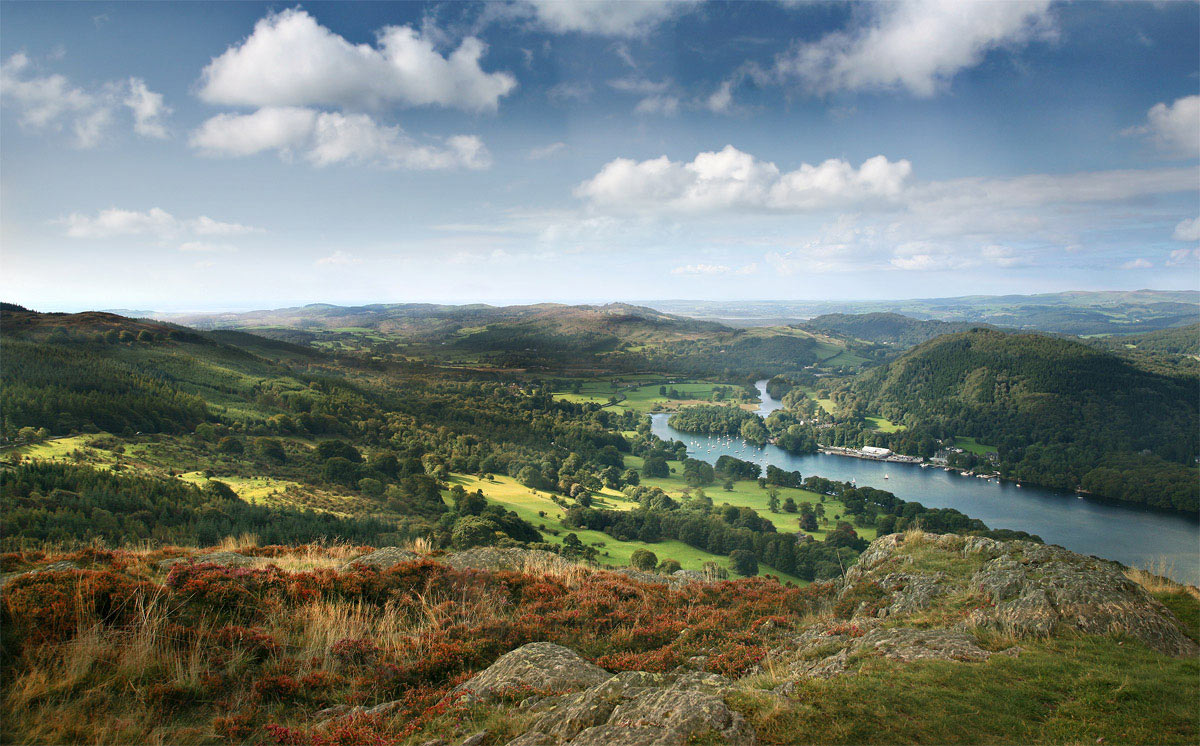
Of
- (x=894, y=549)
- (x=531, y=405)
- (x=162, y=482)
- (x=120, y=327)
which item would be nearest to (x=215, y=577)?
(x=894, y=549)

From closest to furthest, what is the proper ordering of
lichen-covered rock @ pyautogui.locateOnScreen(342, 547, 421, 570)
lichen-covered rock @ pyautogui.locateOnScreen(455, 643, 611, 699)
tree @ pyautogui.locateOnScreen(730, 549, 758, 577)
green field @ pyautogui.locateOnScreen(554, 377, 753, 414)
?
lichen-covered rock @ pyautogui.locateOnScreen(455, 643, 611, 699), lichen-covered rock @ pyautogui.locateOnScreen(342, 547, 421, 570), tree @ pyautogui.locateOnScreen(730, 549, 758, 577), green field @ pyautogui.locateOnScreen(554, 377, 753, 414)

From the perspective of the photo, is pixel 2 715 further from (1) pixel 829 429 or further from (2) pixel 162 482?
(1) pixel 829 429

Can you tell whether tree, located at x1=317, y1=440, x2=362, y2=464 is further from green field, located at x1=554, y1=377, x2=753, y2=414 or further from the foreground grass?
green field, located at x1=554, y1=377, x2=753, y2=414

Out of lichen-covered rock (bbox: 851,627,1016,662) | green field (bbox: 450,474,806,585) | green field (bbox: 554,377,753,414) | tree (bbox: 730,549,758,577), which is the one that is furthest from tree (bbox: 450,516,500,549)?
green field (bbox: 554,377,753,414)

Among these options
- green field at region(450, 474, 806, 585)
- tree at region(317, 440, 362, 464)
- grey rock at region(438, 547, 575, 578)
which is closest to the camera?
grey rock at region(438, 547, 575, 578)

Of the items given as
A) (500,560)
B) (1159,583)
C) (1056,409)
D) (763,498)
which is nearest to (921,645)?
(1159,583)

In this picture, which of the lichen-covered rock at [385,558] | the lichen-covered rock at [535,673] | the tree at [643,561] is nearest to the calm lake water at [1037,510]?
the tree at [643,561]
